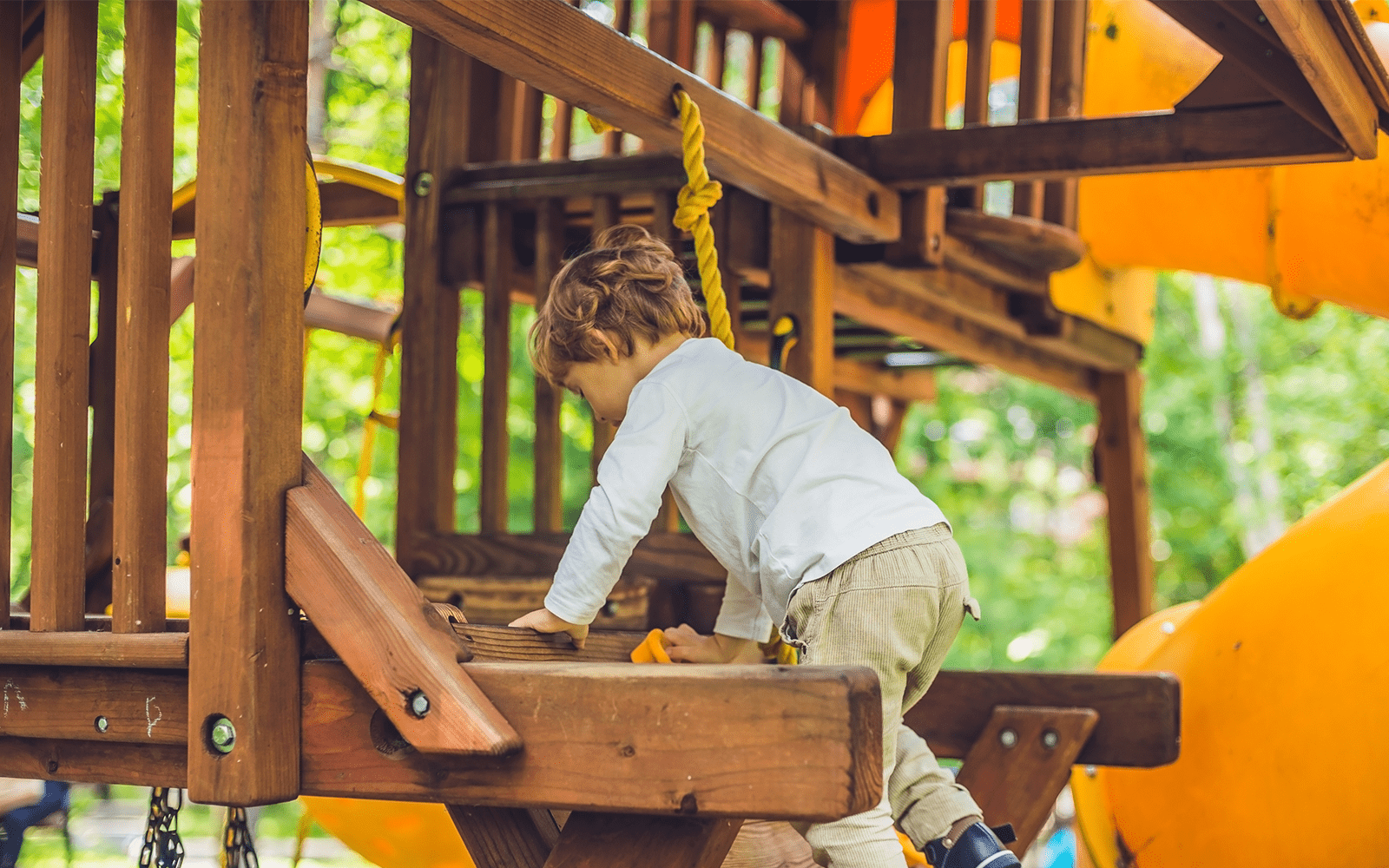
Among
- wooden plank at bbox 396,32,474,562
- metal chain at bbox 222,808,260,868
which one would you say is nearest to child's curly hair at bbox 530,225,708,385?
metal chain at bbox 222,808,260,868

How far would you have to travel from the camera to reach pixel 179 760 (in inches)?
78.2

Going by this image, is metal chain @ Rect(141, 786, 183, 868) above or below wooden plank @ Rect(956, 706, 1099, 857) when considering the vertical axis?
above

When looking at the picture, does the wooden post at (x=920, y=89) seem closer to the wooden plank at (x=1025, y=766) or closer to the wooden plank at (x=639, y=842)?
the wooden plank at (x=1025, y=766)

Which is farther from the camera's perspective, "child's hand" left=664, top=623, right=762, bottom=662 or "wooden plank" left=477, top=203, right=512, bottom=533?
"wooden plank" left=477, top=203, right=512, bottom=533

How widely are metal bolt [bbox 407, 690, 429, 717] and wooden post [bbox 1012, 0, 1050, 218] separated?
2765 mm

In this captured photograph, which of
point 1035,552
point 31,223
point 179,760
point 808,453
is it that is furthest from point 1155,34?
point 1035,552

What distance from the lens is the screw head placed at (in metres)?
1.73

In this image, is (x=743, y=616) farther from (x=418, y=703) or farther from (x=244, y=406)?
(x=244, y=406)

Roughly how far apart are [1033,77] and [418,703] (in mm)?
3016

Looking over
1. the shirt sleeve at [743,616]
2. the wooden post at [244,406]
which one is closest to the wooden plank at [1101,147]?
the shirt sleeve at [743,616]

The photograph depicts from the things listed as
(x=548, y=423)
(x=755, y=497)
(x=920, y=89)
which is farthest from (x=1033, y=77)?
(x=755, y=497)

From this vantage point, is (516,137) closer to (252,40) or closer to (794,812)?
(252,40)

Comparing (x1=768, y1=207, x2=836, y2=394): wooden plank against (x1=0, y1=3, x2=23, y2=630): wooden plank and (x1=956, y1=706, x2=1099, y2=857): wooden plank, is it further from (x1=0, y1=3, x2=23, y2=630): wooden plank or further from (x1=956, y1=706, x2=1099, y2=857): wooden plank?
(x1=0, y1=3, x2=23, y2=630): wooden plank

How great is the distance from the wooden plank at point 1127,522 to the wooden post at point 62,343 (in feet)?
14.9
